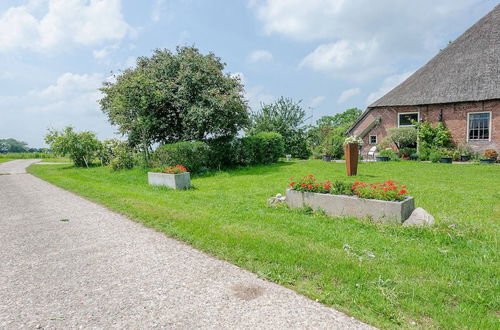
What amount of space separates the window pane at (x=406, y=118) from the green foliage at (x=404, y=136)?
114 centimetres

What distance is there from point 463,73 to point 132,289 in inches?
880

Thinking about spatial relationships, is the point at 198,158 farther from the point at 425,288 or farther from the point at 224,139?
the point at 425,288

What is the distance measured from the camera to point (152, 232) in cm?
510

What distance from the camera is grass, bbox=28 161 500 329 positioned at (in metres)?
2.71

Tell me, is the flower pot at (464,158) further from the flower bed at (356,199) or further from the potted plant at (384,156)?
the flower bed at (356,199)

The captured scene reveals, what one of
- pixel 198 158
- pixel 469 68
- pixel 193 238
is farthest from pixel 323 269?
Answer: pixel 469 68

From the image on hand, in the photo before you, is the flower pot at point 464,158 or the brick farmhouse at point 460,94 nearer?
the flower pot at point 464,158

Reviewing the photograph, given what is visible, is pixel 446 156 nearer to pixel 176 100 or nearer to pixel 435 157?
pixel 435 157

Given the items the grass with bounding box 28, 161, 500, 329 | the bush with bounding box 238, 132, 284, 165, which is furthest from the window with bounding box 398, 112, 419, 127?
the grass with bounding box 28, 161, 500, 329

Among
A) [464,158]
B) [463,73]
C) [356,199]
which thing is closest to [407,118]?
[463,73]

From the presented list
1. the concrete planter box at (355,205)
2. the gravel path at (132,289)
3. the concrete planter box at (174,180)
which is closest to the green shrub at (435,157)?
the concrete planter box at (355,205)

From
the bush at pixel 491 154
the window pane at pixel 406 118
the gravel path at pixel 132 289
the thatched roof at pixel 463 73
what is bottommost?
the gravel path at pixel 132 289

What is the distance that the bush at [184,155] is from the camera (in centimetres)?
1277

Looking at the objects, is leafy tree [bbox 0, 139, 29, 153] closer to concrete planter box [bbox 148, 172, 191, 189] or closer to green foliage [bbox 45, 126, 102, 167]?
green foliage [bbox 45, 126, 102, 167]
